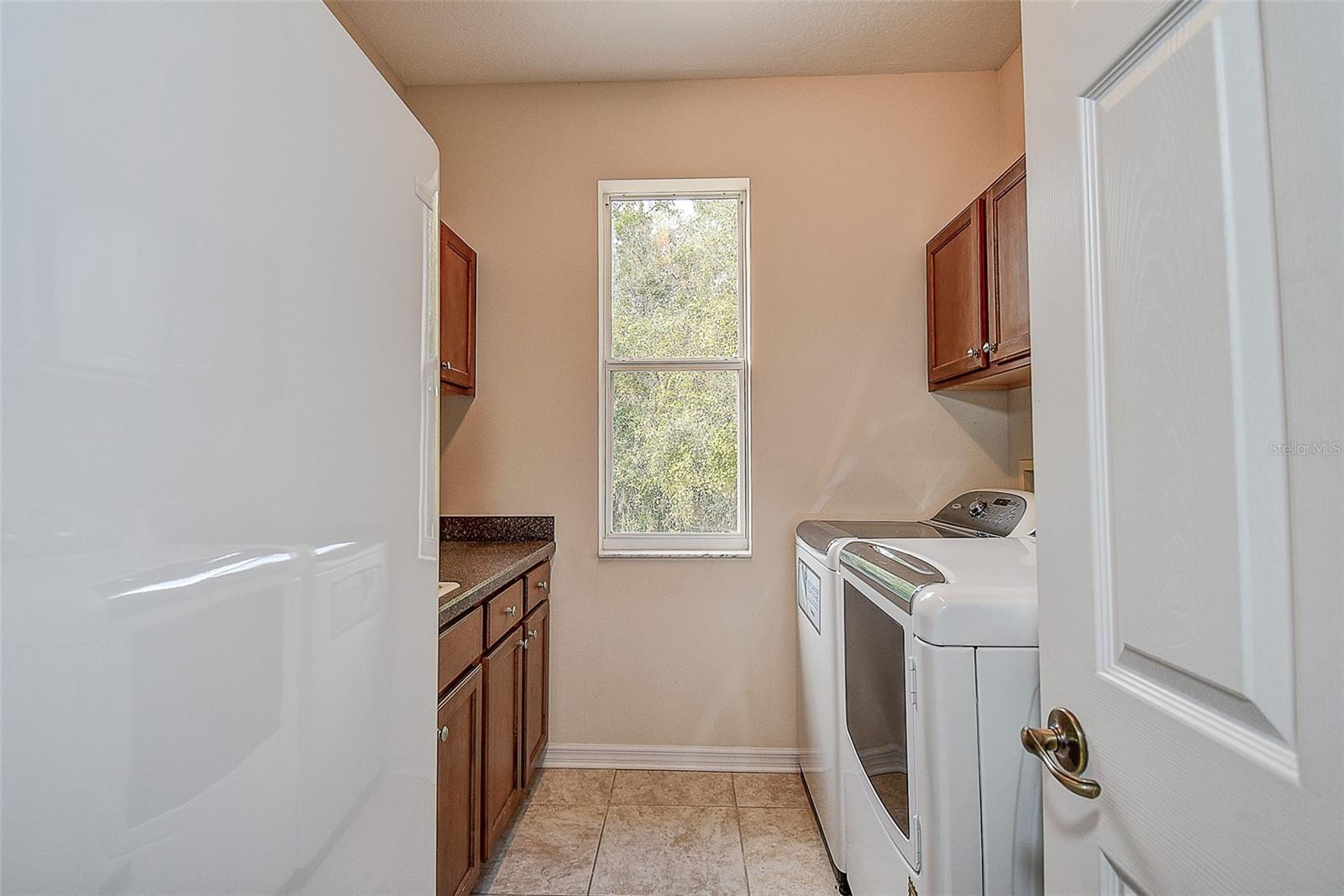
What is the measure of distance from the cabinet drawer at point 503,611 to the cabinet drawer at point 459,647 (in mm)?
55

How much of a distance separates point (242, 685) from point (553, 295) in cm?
241

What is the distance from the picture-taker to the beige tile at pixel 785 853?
1.94 meters

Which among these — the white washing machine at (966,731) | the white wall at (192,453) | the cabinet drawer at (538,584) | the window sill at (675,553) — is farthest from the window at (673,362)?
the white wall at (192,453)

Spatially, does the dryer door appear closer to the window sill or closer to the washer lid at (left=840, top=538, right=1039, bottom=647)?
the washer lid at (left=840, top=538, right=1039, bottom=647)

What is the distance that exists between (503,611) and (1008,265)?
181 cm

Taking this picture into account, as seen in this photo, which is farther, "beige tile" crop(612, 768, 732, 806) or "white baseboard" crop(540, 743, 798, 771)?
"white baseboard" crop(540, 743, 798, 771)

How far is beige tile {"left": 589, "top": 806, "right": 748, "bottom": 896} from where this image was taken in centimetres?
194

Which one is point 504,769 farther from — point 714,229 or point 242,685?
point 714,229

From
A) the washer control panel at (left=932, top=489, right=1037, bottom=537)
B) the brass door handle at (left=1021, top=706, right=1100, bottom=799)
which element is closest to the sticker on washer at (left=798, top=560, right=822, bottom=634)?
the washer control panel at (left=932, top=489, right=1037, bottom=537)

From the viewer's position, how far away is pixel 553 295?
2789mm

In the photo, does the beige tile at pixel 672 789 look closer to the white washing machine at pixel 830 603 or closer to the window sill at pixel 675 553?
the white washing machine at pixel 830 603

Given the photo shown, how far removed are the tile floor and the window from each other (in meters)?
0.89

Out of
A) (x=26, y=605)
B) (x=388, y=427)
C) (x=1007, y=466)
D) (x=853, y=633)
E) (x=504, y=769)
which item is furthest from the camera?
(x=1007, y=466)

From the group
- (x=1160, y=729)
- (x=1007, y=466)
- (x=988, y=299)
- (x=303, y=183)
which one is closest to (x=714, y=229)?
(x=988, y=299)
